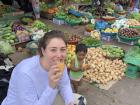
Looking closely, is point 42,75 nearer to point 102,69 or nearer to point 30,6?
point 102,69

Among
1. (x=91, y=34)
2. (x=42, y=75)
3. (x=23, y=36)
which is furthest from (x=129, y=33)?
(x=42, y=75)

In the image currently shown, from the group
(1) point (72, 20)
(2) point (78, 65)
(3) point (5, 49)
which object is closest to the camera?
(2) point (78, 65)

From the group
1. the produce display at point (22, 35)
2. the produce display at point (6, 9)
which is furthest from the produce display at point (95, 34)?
the produce display at point (6, 9)

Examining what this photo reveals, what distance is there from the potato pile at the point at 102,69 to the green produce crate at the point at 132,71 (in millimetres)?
105

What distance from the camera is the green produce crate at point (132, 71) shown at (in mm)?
4613

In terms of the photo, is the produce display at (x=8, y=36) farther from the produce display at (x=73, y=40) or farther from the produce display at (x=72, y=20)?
the produce display at (x=72, y=20)

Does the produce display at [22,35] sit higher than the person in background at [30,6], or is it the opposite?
the person in background at [30,6]

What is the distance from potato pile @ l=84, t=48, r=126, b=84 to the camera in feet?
14.7

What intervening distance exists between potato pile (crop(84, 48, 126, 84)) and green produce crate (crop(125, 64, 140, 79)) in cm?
11

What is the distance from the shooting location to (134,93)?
13.9 feet

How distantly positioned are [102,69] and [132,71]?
552 millimetres

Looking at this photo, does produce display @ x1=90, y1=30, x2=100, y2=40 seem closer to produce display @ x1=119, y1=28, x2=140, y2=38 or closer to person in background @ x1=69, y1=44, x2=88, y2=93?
produce display @ x1=119, y1=28, x2=140, y2=38

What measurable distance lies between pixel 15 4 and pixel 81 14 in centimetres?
206

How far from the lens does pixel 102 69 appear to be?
4.59m
